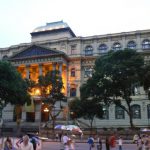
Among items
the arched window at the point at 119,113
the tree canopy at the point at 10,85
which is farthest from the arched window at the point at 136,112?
the tree canopy at the point at 10,85

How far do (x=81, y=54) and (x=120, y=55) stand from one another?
22.3 metres

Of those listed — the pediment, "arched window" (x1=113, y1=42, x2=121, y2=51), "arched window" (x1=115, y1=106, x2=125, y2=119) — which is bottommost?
"arched window" (x1=115, y1=106, x2=125, y2=119)

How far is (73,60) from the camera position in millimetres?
69750

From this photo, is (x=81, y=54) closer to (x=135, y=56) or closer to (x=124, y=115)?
(x=124, y=115)

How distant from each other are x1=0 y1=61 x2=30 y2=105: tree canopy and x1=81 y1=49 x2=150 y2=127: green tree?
11724 mm

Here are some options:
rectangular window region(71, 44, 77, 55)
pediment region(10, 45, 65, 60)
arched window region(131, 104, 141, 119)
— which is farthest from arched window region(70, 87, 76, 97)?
arched window region(131, 104, 141, 119)

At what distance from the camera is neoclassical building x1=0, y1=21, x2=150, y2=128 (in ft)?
210

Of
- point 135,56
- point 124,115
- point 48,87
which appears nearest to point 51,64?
point 48,87

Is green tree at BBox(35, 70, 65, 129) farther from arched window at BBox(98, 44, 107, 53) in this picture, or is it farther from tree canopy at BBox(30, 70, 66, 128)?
arched window at BBox(98, 44, 107, 53)

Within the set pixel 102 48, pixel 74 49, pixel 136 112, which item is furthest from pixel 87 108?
pixel 74 49

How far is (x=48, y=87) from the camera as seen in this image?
182 feet

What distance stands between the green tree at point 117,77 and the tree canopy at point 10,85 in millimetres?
11724

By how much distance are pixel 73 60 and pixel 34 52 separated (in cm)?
993

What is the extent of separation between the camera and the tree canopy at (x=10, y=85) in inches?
1751
